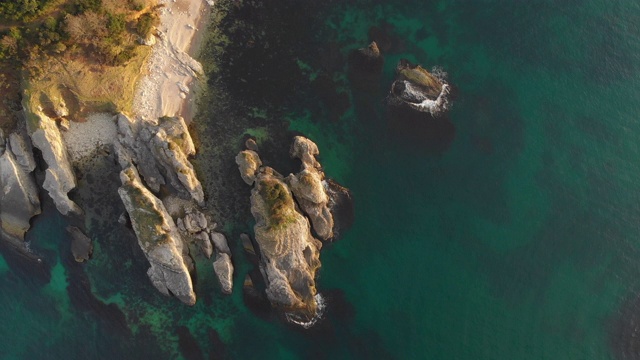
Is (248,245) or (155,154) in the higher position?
(155,154)

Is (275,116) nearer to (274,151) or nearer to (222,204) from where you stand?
(274,151)

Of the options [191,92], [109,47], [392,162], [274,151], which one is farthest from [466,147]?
[109,47]

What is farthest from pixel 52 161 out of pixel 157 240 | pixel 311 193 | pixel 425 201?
pixel 425 201

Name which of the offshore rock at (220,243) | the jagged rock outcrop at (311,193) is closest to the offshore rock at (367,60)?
the jagged rock outcrop at (311,193)

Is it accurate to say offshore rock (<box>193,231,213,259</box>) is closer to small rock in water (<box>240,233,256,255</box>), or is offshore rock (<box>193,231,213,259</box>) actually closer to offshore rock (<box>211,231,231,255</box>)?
offshore rock (<box>211,231,231,255</box>)

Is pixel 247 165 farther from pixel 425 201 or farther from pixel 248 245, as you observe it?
pixel 425 201

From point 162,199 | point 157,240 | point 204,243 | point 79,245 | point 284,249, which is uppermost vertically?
point 284,249

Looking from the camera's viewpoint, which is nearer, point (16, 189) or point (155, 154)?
point (16, 189)

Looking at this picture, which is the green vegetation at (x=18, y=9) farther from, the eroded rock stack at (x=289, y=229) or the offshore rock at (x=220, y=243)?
the offshore rock at (x=220, y=243)
